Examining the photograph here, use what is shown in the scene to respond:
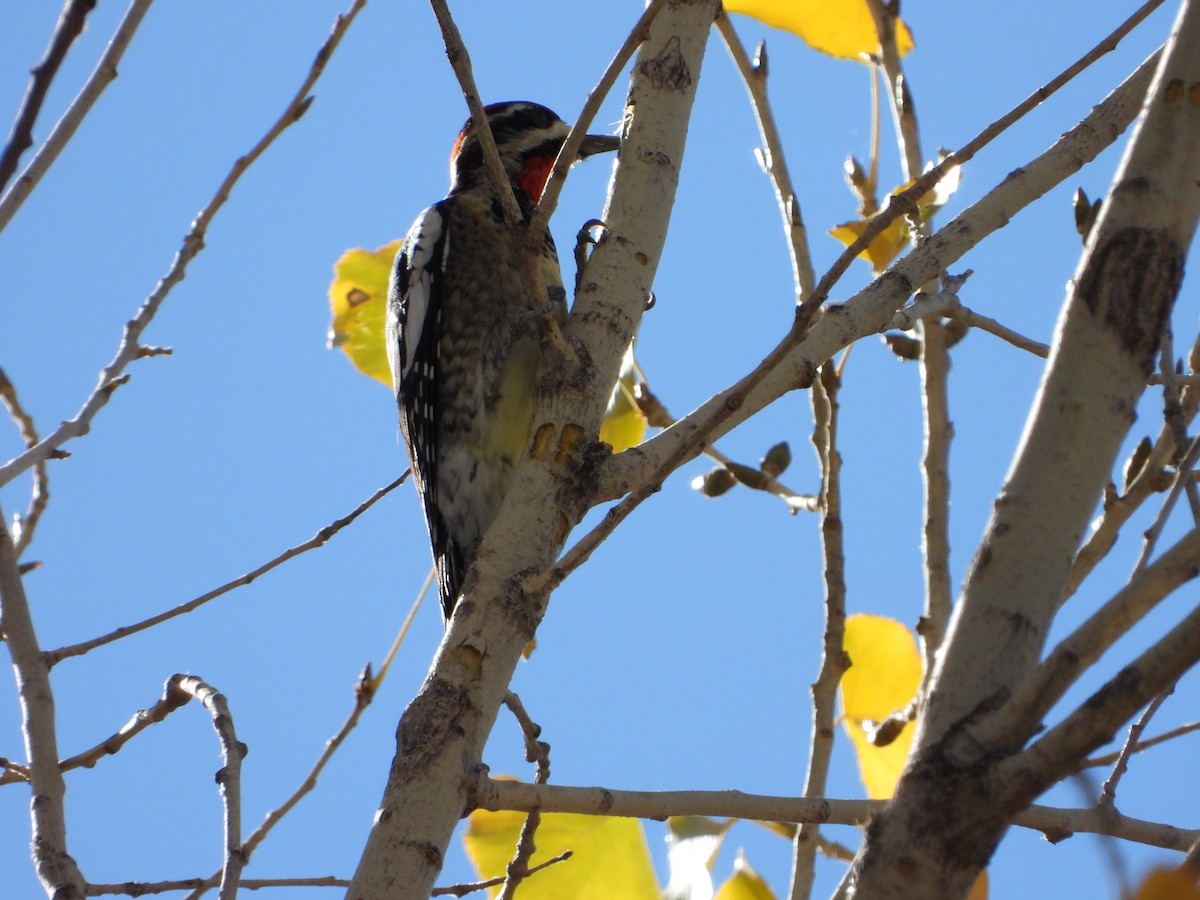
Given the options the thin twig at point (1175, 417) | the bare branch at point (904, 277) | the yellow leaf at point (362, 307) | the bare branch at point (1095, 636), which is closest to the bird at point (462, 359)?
the yellow leaf at point (362, 307)

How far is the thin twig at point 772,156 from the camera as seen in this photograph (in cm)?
278

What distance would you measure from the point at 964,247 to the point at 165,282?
122 cm

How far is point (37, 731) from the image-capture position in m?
1.92

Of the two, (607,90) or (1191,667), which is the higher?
(607,90)

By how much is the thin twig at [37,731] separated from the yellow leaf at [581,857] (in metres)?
0.77

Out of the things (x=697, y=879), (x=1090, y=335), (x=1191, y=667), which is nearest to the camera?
(x=1191, y=667)

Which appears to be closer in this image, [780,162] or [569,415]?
[569,415]

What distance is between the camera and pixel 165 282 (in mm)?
2041

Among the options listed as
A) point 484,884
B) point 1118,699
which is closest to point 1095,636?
point 1118,699

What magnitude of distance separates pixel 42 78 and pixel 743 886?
1.83 m

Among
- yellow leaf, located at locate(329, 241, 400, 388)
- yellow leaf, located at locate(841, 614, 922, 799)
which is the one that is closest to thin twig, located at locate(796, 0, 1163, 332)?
yellow leaf, located at locate(841, 614, 922, 799)

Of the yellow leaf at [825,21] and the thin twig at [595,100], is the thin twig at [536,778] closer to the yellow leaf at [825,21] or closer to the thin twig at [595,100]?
the thin twig at [595,100]

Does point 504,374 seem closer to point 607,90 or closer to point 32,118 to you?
point 607,90

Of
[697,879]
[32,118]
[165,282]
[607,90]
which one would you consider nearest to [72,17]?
[32,118]
